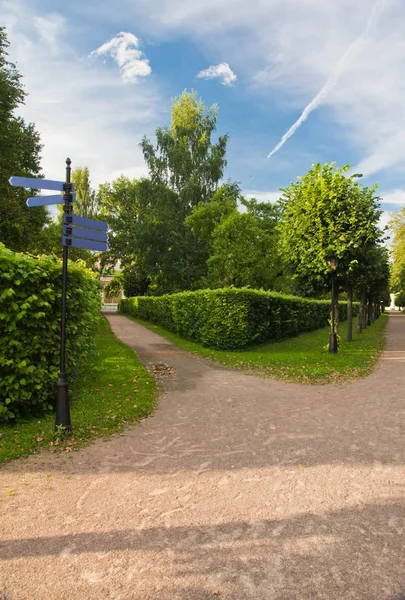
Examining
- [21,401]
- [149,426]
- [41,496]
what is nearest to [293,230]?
[149,426]

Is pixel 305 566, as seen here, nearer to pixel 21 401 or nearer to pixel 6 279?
pixel 21 401

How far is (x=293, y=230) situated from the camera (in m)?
13.3

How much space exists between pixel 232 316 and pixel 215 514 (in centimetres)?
1079

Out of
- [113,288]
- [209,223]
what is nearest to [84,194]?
[113,288]

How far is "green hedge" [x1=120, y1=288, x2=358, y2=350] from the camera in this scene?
1398 cm

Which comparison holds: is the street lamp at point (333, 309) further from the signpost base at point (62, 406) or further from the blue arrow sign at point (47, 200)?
the signpost base at point (62, 406)

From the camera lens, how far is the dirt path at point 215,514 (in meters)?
2.45

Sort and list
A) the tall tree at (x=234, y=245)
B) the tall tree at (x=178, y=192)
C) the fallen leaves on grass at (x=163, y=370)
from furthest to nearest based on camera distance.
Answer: the tall tree at (x=178, y=192) < the tall tree at (x=234, y=245) < the fallen leaves on grass at (x=163, y=370)

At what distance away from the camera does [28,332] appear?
544 cm

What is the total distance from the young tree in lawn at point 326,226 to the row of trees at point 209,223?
0.11 ft

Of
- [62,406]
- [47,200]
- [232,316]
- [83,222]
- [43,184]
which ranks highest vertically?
[43,184]

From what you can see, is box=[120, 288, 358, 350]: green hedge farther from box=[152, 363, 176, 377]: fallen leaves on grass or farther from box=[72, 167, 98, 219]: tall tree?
box=[72, 167, 98, 219]: tall tree

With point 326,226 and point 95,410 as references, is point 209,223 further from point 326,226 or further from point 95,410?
point 95,410

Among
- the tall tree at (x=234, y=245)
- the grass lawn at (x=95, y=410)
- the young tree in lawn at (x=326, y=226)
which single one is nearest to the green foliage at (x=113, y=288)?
the tall tree at (x=234, y=245)
